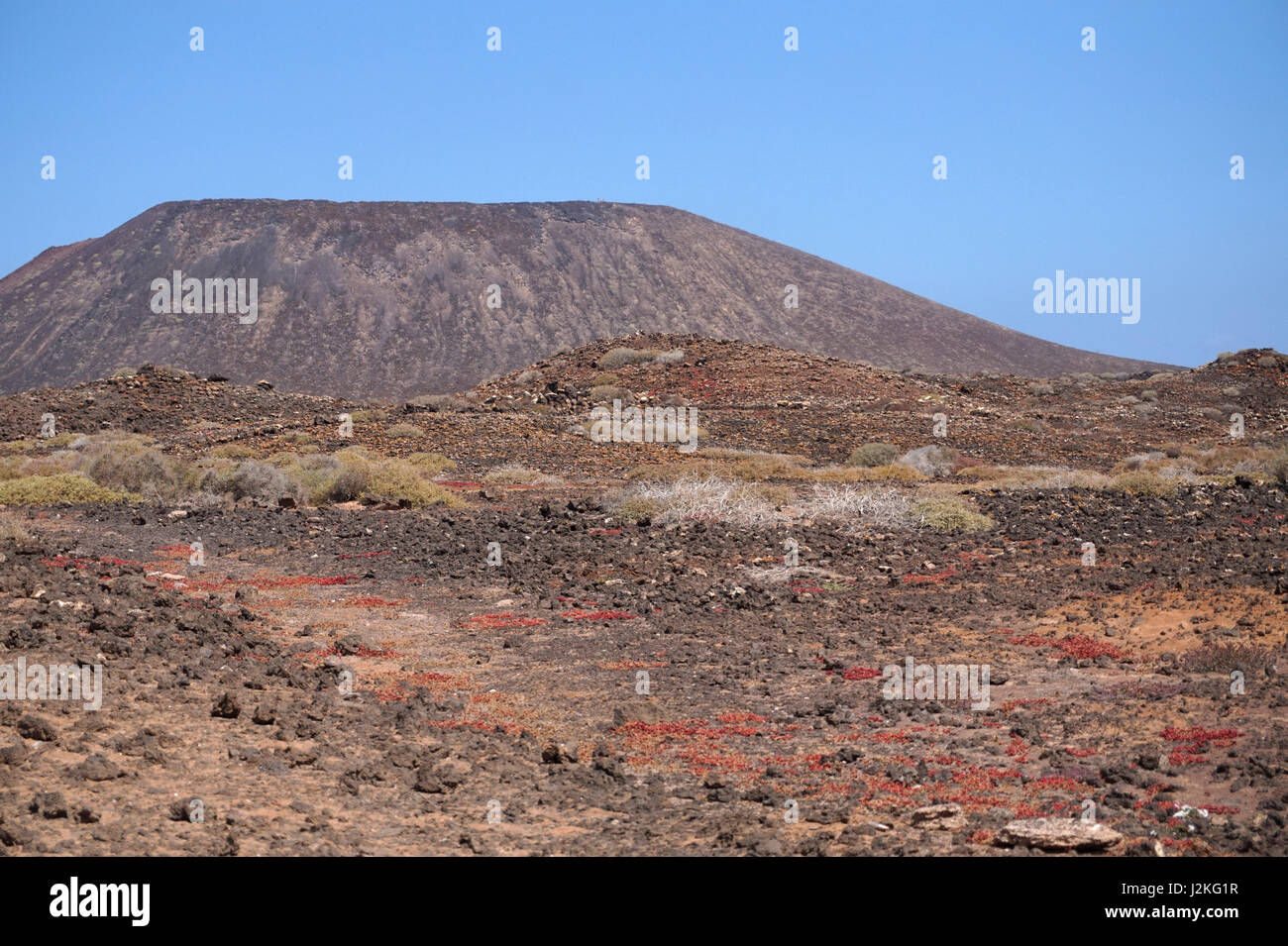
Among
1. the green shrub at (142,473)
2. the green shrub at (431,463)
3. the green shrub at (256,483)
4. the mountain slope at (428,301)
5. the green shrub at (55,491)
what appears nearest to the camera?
the green shrub at (55,491)

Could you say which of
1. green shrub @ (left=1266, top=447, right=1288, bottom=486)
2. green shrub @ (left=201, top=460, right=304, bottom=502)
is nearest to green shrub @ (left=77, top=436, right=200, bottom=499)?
green shrub @ (left=201, top=460, right=304, bottom=502)

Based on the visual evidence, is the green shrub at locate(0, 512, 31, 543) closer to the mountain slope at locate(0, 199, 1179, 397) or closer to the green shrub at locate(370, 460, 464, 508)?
the green shrub at locate(370, 460, 464, 508)

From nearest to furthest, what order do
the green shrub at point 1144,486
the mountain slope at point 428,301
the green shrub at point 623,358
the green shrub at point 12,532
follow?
the green shrub at point 12,532 → the green shrub at point 1144,486 → the green shrub at point 623,358 → the mountain slope at point 428,301

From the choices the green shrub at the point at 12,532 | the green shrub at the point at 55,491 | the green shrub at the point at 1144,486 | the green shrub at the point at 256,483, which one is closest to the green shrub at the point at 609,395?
the green shrub at the point at 256,483

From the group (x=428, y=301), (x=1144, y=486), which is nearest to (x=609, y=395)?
(x=1144, y=486)

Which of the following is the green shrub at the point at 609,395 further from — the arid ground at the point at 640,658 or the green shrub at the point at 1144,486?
the green shrub at the point at 1144,486

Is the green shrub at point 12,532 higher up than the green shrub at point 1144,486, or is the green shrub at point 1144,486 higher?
the green shrub at point 1144,486

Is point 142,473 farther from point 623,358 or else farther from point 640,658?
point 623,358
